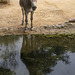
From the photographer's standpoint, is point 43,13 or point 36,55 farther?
point 43,13

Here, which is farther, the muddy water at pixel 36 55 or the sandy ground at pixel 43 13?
the sandy ground at pixel 43 13

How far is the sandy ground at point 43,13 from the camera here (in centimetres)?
888

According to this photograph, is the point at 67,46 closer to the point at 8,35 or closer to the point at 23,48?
the point at 23,48

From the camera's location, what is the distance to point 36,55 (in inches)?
233

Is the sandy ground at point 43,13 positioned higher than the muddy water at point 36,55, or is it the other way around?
the muddy water at point 36,55

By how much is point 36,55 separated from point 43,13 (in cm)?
486

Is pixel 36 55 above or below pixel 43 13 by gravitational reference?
Answer: above

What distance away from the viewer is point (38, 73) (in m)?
4.93

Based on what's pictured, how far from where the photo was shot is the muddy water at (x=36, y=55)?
507cm

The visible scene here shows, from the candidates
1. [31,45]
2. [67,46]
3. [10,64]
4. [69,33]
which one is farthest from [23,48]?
[69,33]

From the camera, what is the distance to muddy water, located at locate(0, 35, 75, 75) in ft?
16.6

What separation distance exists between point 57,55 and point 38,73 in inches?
A: 49.9

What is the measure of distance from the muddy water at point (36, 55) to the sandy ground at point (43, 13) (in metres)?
1.43

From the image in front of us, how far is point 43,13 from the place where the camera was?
10.3 metres
